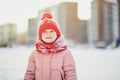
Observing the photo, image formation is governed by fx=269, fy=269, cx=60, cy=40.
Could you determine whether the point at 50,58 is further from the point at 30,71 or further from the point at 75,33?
the point at 75,33

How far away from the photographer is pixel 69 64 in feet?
4.74

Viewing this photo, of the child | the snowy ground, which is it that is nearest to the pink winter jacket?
the child

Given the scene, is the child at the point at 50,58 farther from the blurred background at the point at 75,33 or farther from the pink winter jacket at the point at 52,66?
the blurred background at the point at 75,33

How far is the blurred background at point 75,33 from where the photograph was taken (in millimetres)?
1730

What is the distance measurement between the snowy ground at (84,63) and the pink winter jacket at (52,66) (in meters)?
0.21

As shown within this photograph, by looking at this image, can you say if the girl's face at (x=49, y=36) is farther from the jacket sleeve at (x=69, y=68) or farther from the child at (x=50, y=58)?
the jacket sleeve at (x=69, y=68)

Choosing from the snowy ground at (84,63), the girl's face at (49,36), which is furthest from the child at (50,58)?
the snowy ground at (84,63)

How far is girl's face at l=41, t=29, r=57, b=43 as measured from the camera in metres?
1.49

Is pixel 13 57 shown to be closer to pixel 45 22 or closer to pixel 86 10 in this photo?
pixel 45 22

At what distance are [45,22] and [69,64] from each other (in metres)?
0.26

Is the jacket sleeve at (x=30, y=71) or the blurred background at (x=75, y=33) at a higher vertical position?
the blurred background at (x=75, y=33)

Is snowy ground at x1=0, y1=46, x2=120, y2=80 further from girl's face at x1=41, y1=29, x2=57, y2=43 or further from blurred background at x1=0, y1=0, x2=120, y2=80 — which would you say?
girl's face at x1=41, y1=29, x2=57, y2=43

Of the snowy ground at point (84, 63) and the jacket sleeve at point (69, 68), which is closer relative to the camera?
the jacket sleeve at point (69, 68)

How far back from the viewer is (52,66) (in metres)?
1.47
